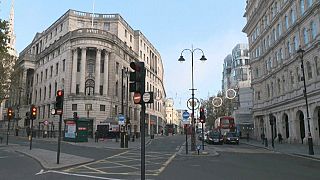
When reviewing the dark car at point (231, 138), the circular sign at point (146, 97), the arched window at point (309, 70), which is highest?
the arched window at point (309, 70)

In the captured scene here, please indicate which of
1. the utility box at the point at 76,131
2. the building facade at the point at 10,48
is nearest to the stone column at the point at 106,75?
the building facade at the point at 10,48

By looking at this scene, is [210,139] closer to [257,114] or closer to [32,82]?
[257,114]

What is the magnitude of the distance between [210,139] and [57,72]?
39330mm

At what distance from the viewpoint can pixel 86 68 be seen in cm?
6300

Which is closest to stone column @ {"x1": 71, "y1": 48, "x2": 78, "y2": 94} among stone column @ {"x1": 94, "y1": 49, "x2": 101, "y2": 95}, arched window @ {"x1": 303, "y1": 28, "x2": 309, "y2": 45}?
stone column @ {"x1": 94, "y1": 49, "x2": 101, "y2": 95}

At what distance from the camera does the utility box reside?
40719 mm

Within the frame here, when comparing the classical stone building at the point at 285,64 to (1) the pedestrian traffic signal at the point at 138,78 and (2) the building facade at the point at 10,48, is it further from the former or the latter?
(2) the building facade at the point at 10,48

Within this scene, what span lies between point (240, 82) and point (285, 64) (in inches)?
2255

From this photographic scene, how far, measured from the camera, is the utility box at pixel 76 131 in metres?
40.7

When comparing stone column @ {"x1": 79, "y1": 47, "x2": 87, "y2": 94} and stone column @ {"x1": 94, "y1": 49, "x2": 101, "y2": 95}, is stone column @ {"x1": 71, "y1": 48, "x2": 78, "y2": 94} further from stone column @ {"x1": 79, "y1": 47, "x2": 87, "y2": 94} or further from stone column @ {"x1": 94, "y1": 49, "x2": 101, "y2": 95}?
stone column @ {"x1": 94, "y1": 49, "x2": 101, "y2": 95}

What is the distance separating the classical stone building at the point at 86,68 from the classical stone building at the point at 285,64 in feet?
78.5

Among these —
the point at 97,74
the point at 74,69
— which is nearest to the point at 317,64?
the point at 97,74

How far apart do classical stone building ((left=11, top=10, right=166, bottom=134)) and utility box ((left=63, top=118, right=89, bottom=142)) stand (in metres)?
11.2

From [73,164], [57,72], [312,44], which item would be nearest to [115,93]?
[57,72]
